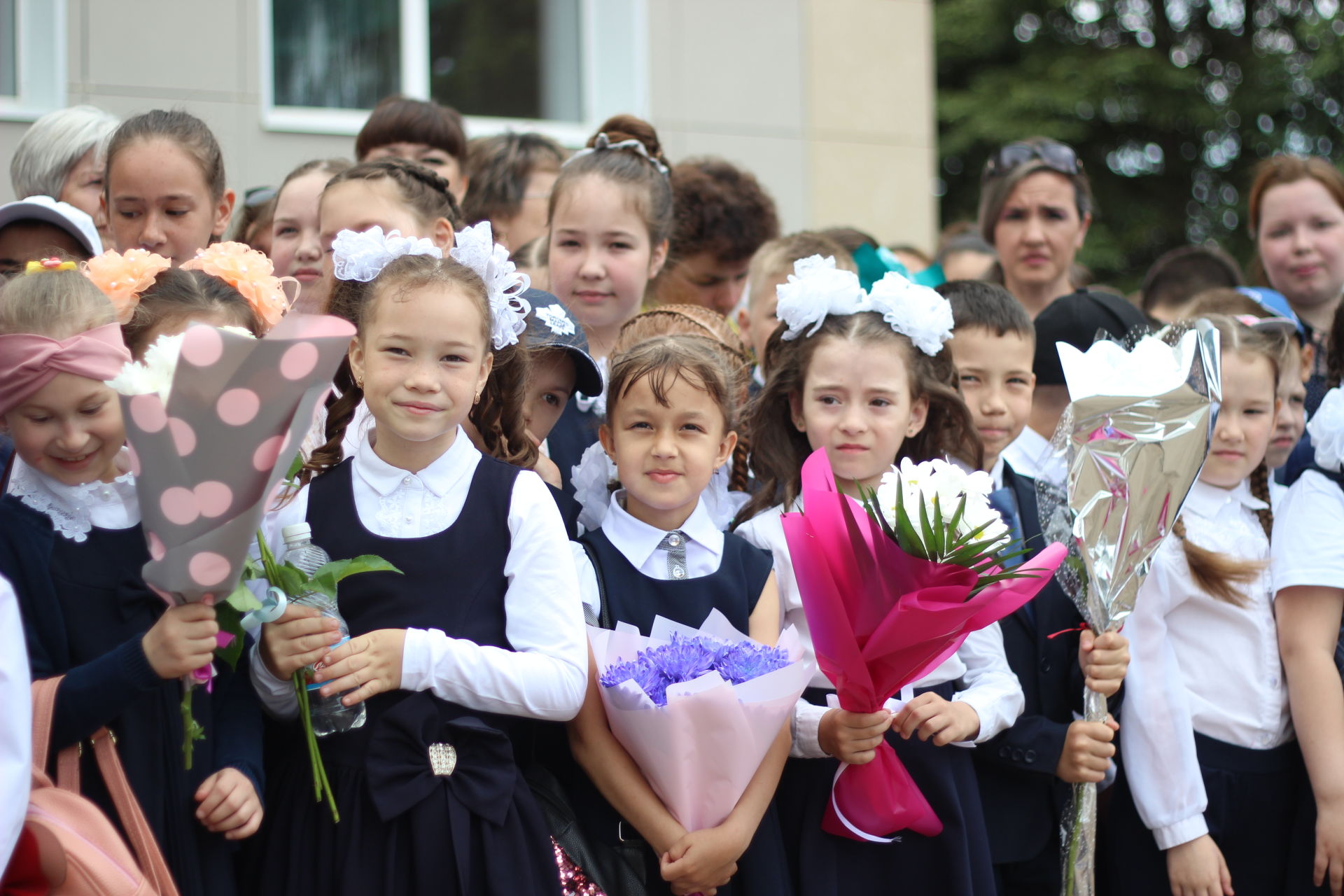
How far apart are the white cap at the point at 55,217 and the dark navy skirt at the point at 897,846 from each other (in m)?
2.45

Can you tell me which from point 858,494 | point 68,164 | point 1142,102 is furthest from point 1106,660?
point 1142,102

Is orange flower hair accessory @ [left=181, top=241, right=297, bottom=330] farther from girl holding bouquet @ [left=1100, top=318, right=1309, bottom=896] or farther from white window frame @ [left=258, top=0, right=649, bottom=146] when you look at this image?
white window frame @ [left=258, top=0, right=649, bottom=146]

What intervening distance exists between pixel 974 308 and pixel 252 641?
241cm

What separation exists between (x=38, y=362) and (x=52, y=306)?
0.56 feet

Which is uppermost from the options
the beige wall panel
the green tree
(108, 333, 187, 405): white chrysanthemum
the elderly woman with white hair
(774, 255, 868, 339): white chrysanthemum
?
the green tree

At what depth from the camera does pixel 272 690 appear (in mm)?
2502

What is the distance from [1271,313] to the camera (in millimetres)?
4285

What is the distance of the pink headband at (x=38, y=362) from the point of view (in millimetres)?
2355

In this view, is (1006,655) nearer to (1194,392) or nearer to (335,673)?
(1194,392)

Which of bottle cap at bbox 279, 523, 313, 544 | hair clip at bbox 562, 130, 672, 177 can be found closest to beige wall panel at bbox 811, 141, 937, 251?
hair clip at bbox 562, 130, 672, 177

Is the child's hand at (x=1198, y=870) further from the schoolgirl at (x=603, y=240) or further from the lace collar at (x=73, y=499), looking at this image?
the lace collar at (x=73, y=499)

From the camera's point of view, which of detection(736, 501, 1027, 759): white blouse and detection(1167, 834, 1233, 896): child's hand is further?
detection(1167, 834, 1233, 896): child's hand

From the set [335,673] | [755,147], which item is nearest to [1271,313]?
[335,673]

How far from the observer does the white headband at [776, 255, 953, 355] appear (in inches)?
134
